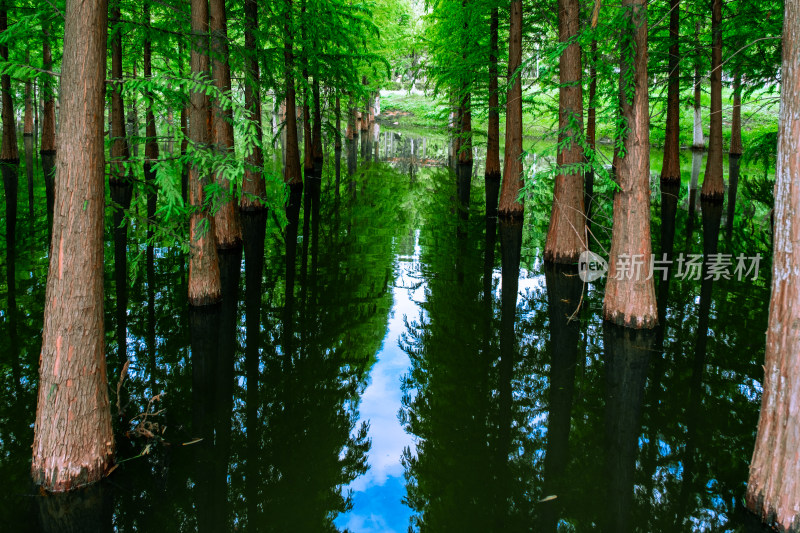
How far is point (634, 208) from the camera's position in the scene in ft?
31.0

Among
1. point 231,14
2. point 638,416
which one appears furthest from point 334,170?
point 638,416

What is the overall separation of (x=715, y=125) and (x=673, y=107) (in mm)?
3399

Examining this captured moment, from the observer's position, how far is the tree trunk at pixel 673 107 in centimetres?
2123

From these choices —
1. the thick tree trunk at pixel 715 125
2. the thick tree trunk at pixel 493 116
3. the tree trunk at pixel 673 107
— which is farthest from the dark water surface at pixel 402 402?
the tree trunk at pixel 673 107

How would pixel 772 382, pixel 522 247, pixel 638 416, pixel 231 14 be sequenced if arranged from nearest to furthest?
pixel 772 382, pixel 638 416, pixel 231 14, pixel 522 247

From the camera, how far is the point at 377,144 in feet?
167

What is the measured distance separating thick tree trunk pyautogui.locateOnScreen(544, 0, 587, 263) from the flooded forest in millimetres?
59

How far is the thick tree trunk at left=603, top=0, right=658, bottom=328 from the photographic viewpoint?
909 cm

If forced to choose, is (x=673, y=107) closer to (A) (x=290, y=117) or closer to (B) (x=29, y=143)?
(A) (x=290, y=117)

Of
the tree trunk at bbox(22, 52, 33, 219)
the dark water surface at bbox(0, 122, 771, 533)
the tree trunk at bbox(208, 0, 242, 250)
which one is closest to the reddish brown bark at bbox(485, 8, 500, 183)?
the dark water surface at bbox(0, 122, 771, 533)

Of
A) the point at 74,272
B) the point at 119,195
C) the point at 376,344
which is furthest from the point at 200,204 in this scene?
the point at 119,195

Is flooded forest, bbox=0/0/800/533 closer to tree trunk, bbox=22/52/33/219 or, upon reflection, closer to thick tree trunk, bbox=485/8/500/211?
tree trunk, bbox=22/52/33/219

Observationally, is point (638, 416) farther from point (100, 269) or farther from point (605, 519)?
point (100, 269)

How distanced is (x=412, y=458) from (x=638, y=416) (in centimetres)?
274
